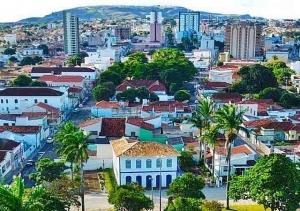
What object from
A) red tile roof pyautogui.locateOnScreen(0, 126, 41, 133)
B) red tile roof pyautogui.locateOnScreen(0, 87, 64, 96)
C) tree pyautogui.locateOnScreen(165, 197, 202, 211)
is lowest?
red tile roof pyautogui.locateOnScreen(0, 126, 41, 133)

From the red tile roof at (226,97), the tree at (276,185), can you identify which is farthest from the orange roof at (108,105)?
the tree at (276,185)

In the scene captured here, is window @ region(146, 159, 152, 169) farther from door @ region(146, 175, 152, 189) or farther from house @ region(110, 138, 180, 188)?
door @ region(146, 175, 152, 189)

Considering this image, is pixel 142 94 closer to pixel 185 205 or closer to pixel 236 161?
pixel 236 161

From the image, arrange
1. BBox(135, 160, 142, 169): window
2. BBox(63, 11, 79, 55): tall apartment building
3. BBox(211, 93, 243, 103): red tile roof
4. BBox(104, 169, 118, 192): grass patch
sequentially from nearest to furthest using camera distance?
BBox(135, 160, 142, 169): window < BBox(104, 169, 118, 192): grass patch < BBox(211, 93, 243, 103): red tile roof < BBox(63, 11, 79, 55): tall apartment building

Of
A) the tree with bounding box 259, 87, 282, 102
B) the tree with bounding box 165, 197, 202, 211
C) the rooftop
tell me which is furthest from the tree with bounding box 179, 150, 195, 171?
the tree with bounding box 259, 87, 282, 102

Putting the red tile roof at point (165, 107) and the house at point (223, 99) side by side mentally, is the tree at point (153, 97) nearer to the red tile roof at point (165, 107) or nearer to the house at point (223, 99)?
A: the red tile roof at point (165, 107)

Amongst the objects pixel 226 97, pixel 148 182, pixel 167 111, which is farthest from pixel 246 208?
pixel 226 97
